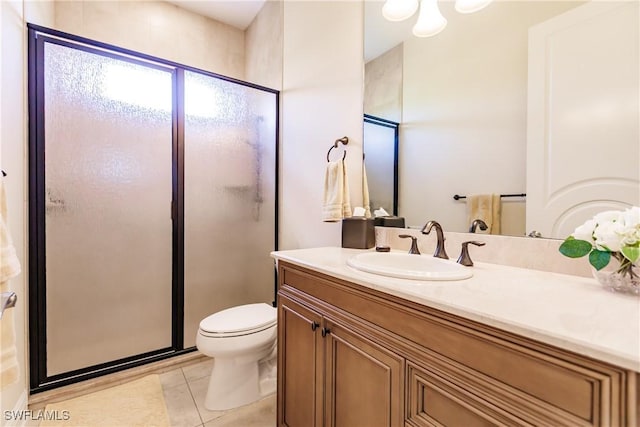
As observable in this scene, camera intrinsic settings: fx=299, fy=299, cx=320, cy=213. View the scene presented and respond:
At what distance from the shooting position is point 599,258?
2.43 feet

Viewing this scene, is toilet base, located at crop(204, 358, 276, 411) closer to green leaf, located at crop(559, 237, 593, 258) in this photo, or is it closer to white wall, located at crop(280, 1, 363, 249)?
white wall, located at crop(280, 1, 363, 249)

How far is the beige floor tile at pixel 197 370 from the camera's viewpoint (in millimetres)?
1906

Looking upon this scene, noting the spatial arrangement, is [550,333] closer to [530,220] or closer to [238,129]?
[530,220]

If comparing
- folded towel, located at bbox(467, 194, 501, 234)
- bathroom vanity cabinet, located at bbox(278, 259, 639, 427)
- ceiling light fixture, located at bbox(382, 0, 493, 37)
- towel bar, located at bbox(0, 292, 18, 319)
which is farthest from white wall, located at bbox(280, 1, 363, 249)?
towel bar, located at bbox(0, 292, 18, 319)

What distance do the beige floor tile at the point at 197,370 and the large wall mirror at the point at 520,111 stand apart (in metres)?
1.62

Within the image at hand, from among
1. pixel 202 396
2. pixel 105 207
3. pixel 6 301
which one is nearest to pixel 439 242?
pixel 6 301

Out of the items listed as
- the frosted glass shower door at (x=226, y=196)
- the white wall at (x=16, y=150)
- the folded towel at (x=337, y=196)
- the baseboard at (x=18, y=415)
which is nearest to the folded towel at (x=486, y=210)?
the folded towel at (x=337, y=196)

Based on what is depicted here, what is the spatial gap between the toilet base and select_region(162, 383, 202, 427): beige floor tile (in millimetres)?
80

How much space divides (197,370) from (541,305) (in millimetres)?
2028

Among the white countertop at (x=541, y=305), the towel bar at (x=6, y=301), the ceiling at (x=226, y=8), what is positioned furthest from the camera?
the ceiling at (x=226, y=8)

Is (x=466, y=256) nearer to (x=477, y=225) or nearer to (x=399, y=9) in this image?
(x=477, y=225)

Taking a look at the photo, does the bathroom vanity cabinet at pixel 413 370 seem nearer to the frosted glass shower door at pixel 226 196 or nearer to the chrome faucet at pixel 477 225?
the chrome faucet at pixel 477 225

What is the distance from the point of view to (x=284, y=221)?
2402mm

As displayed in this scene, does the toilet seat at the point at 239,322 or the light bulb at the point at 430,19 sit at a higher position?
the light bulb at the point at 430,19
